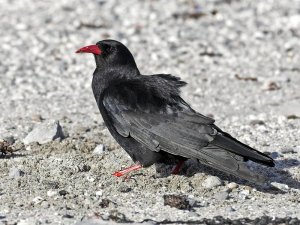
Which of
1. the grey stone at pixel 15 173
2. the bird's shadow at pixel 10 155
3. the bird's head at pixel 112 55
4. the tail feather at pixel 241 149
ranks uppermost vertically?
the bird's head at pixel 112 55

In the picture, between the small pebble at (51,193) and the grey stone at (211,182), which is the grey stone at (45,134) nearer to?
the small pebble at (51,193)

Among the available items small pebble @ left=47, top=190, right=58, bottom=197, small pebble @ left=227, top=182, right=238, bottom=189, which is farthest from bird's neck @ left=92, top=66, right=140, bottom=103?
small pebble @ left=227, top=182, right=238, bottom=189

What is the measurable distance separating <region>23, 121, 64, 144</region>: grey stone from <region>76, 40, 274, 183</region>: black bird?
0.86 metres

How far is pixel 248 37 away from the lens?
15.4 meters

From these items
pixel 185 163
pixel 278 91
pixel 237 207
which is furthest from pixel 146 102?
pixel 278 91

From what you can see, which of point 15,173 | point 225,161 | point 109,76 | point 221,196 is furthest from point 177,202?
point 109,76

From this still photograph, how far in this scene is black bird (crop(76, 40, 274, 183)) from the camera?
23.7ft

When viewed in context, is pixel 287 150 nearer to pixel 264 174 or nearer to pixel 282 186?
pixel 264 174

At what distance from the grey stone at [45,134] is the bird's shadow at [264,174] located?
4.75 ft

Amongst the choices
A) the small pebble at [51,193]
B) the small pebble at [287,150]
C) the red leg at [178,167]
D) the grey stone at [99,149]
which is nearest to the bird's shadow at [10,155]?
the grey stone at [99,149]

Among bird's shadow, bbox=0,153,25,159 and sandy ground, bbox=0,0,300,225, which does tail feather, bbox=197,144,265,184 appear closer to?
sandy ground, bbox=0,0,300,225

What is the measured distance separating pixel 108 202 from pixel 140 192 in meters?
0.51

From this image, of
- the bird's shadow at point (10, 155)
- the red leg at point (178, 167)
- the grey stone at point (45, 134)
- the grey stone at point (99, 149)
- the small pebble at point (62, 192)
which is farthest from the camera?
the grey stone at point (45, 134)

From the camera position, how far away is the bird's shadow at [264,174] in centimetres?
748
